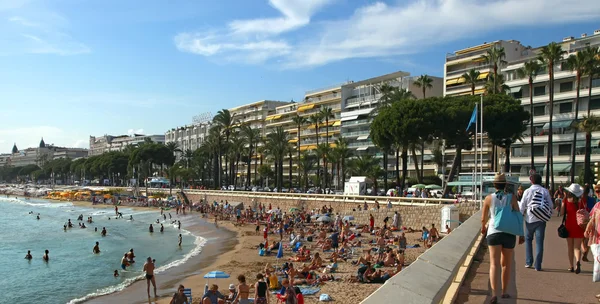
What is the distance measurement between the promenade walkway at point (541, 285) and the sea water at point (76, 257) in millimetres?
15619

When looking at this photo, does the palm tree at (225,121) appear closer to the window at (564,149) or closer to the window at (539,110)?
the window at (539,110)

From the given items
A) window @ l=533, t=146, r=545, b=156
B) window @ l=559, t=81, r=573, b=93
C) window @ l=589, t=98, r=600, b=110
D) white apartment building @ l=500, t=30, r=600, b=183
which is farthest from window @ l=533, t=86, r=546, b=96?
window @ l=533, t=146, r=545, b=156

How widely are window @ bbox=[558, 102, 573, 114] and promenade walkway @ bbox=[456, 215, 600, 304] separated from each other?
44.3m

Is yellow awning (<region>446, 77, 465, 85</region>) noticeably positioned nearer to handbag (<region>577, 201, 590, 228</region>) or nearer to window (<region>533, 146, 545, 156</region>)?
window (<region>533, 146, 545, 156</region>)

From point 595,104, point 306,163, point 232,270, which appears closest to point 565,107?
point 595,104

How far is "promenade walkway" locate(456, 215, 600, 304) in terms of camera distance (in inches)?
248

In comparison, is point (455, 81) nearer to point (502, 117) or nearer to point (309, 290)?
point (502, 117)

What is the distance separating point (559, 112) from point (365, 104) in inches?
1232

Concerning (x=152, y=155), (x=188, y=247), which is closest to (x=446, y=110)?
(x=188, y=247)

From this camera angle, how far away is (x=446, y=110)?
43.1 m

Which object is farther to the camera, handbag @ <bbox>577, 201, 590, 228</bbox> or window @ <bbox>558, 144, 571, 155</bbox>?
window @ <bbox>558, 144, 571, 155</bbox>

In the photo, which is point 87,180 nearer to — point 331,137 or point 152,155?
point 152,155

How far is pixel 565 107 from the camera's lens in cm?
4809

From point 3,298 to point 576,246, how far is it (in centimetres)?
2057
